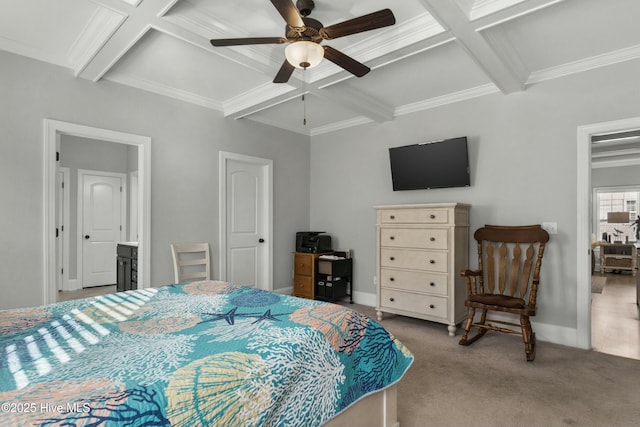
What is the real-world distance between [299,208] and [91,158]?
3663mm

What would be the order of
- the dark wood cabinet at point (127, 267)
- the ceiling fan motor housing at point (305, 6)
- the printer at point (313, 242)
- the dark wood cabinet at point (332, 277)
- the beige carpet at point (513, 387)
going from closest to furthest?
the beige carpet at point (513, 387)
the ceiling fan motor housing at point (305, 6)
the dark wood cabinet at point (127, 267)
the dark wood cabinet at point (332, 277)
the printer at point (313, 242)

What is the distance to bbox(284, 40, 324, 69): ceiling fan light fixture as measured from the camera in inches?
85.5

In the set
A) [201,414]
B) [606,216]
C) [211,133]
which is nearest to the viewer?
[201,414]

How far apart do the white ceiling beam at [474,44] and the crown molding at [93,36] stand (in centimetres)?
205

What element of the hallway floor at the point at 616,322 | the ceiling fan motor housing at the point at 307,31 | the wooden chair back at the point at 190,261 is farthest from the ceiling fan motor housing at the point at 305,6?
the hallway floor at the point at 616,322

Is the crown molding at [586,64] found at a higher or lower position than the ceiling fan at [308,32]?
higher

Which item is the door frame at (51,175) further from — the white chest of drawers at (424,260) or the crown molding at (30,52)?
the white chest of drawers at (424,260)

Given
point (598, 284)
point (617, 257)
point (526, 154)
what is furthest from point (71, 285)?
point (617, 257)

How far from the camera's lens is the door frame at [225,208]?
14.4 feet

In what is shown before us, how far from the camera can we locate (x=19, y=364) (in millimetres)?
1127

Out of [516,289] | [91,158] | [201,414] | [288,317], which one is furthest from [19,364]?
[91,158]

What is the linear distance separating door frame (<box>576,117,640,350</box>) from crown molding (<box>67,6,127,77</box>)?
3859 millimetres

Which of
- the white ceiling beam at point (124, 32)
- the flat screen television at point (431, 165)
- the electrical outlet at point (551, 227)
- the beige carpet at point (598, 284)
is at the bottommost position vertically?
the beige carpet at point (598, 284)

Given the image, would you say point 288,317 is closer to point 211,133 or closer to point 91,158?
point 211,133
